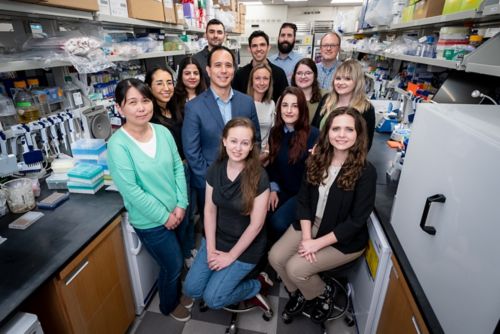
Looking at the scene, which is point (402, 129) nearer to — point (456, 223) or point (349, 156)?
point (349, 156)

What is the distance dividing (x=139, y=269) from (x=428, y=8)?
248cm

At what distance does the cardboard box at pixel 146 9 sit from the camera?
2.10 m

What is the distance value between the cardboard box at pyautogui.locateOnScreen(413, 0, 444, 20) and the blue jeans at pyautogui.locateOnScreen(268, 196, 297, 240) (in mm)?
1486

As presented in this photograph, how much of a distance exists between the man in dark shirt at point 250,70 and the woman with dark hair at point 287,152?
0.83m

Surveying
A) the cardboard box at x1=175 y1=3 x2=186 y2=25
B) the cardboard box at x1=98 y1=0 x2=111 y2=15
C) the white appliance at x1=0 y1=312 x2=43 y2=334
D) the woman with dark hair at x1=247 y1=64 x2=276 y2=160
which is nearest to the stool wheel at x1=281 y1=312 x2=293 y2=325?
the woman with dark hair at x1=247 y1=64 x2=276 y2=160

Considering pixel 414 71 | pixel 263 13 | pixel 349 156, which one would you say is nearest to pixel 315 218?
pixel 349 156

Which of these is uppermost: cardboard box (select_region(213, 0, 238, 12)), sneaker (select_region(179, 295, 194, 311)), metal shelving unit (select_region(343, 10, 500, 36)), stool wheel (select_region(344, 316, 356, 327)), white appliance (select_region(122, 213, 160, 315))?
cardboard box (select_region(213, 0, 238, 12))

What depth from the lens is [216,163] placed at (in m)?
1.61

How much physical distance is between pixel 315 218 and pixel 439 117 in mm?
852

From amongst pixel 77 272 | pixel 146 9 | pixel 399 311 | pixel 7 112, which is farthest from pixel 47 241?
pixel 146 9

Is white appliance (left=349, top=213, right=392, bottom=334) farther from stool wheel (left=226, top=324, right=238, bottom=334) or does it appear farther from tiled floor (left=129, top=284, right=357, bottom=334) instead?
stool wheel (left=226, top=324, right=238, bottom=334)

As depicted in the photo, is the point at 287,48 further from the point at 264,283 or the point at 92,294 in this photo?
the point at 92,294

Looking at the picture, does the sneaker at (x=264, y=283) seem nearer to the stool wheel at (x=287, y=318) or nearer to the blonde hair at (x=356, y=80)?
the stool wheel at (x=287, y=318)

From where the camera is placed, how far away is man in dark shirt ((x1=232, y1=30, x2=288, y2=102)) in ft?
8.70
